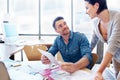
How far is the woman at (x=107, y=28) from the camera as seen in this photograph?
4.93ft

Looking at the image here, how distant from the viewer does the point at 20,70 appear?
78.9 inches

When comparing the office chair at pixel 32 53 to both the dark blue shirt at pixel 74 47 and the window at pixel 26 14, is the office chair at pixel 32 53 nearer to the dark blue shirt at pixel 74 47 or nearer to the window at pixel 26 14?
the dark blue shirt at pixel 74 47

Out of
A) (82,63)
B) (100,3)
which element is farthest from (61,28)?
(100,3)

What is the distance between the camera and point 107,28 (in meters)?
1.67

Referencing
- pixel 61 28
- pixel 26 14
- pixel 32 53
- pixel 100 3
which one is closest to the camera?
pixel 100 3

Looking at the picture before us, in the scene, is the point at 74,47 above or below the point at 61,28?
below

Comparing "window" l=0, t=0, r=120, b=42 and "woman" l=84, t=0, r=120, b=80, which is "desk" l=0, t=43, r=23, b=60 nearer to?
"woman" l=84, t=0, r=120, b=80

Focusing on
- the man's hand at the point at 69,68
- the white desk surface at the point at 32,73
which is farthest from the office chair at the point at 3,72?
the man's hand at the point at 69,68

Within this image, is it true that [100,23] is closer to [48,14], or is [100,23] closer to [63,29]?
[63,29]

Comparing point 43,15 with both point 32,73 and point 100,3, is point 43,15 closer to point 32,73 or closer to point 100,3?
point 32,73

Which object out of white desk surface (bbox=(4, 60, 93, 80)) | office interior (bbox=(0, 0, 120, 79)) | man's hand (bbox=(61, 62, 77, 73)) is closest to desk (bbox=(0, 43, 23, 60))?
white desk surface (bbox=(4, 60, 93, 80))

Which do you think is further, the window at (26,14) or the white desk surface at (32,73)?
the window at (26,14)

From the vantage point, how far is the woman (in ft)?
4.93

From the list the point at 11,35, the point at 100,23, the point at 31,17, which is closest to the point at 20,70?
the point at 100,23
